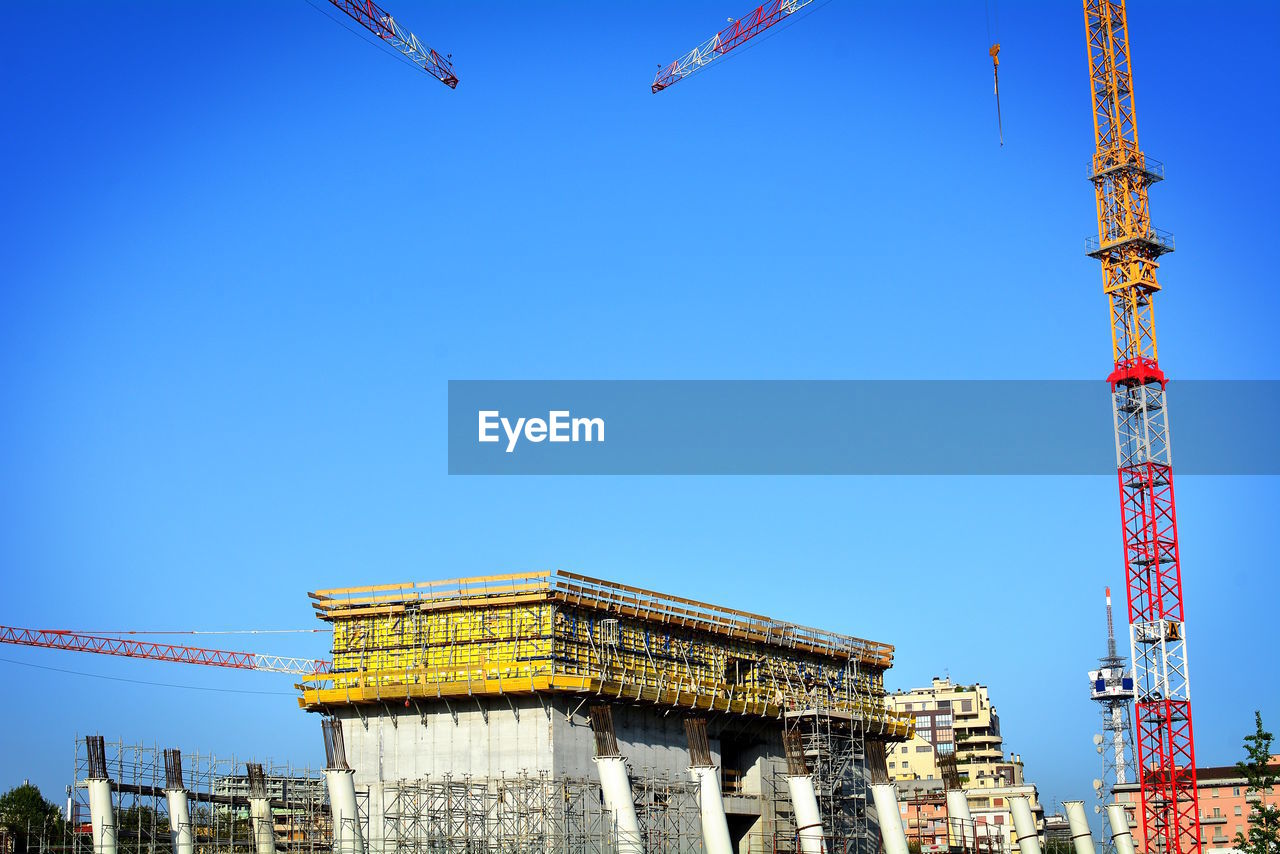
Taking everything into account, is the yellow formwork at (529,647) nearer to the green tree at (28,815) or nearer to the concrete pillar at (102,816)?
the concrete pillar at (102,816)

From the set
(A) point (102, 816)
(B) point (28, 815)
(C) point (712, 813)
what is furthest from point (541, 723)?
(B) point (28, 815)

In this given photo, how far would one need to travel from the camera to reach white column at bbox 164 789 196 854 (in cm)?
7306

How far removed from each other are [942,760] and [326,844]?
139ft

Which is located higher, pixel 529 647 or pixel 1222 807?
pixel 529 647

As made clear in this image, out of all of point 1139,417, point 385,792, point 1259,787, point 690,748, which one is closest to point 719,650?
point 690,748

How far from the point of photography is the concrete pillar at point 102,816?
70688 millimetres

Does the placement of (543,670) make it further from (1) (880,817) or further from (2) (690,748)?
(1) (880,817)

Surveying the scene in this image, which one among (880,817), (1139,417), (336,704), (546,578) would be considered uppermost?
(1139,417)

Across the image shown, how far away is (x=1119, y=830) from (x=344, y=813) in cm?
5188

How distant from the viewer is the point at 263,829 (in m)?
77.2

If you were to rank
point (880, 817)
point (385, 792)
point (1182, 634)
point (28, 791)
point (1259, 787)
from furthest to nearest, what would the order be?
point (28, 791) < point (1182, 634) < point (880, 817) < point (385, 792) < point (1259, 787)

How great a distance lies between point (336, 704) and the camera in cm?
7688

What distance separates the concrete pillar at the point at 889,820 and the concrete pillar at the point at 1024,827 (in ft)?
37.1

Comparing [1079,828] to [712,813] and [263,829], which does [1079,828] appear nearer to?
[712,813]
